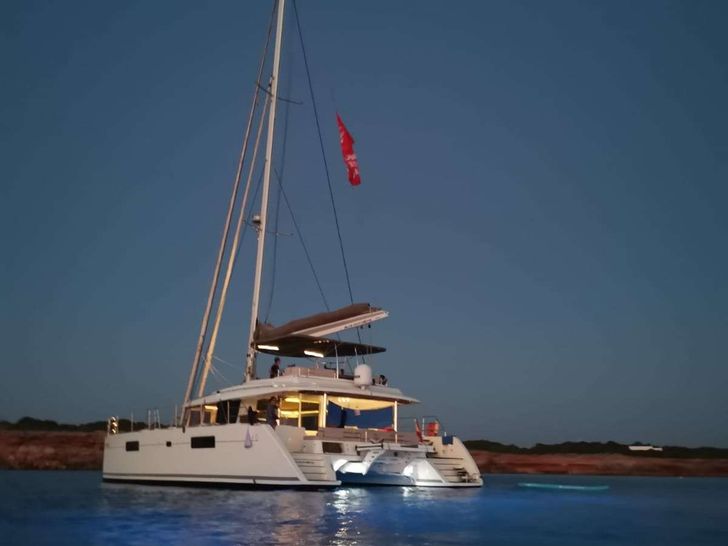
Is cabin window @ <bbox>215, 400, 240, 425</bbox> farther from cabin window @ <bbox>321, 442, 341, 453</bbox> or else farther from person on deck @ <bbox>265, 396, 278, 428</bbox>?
cabin window @ <bbox>321, 442, 341, 453</bbox>

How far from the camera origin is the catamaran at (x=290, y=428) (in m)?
17.5

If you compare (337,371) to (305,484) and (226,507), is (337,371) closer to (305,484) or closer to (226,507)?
(305,484)

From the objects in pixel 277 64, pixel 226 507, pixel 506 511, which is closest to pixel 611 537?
pixel 506 511

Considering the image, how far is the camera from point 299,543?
9.62 meters

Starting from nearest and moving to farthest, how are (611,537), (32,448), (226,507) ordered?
(611,537) < (226,507) < (32,448)

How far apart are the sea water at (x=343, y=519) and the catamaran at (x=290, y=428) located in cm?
58

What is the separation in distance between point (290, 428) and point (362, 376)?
108 inches

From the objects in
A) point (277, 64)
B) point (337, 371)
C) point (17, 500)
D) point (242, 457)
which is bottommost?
point (17, 500)

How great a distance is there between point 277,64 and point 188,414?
10947mm

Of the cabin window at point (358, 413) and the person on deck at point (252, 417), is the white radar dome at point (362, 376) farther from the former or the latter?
the person on deck at point (252, 417)

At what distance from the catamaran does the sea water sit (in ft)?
1.90

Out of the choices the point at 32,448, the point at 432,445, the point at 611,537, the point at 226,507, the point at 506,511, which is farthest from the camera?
the point at 32,448

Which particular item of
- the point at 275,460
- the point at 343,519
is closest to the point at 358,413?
the point at 275,460

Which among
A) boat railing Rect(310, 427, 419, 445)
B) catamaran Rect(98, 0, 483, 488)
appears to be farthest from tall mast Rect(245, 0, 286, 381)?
boat railing Rect(310, 427, 419, 445)
